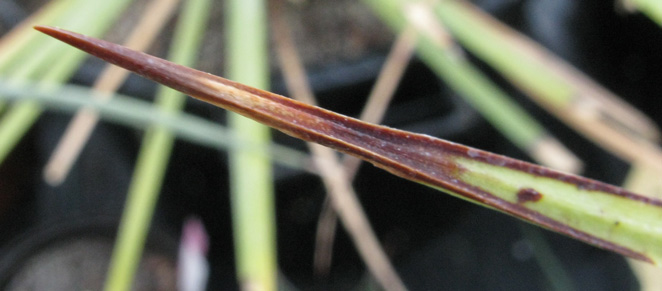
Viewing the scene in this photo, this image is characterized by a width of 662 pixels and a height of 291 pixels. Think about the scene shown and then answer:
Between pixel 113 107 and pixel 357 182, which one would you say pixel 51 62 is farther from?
pixel 357 182

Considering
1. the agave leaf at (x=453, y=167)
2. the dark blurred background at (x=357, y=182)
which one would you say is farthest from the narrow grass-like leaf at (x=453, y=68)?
the agave leaf at (x=453, y=167)

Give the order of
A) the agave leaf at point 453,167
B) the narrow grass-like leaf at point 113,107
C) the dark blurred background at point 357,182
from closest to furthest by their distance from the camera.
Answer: the agave leaf at point 453,167
the narrow grass-like leaf at point 113,107
the dark blurred background at point 357,182

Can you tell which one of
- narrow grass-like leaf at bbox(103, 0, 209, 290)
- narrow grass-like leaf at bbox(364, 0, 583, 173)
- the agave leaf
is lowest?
narrow grass-like leaf at bbox(103, 0, 209, 290)

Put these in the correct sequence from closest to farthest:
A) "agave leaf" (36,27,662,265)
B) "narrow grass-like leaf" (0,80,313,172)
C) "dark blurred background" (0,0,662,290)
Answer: "agave leaf" (36,27,662,265), "narrow grass-like leaf" (0,80,313,172), "dark blurred background" (0,0,662,290)

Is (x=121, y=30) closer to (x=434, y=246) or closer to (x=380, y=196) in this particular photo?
(x=380, y=196)

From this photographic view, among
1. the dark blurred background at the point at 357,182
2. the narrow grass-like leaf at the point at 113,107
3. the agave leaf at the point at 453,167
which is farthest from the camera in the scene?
the dark blurred background at the point at 357,182

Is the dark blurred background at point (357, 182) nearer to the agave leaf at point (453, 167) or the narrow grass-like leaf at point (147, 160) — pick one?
the narrow grass-like leaf at point (147, 160)

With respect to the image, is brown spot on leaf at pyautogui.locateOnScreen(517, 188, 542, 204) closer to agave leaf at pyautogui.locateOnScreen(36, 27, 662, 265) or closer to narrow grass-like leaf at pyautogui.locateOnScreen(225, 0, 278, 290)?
agave leaf at pyautogui.locateOnScreen(36, 27, 662, 265)

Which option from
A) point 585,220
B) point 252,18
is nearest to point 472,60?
point 252,18

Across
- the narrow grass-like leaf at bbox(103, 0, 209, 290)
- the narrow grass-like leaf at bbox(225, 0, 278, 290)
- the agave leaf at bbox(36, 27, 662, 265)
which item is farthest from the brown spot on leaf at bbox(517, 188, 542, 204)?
the narrow grass-like leaf at bbox(103, 0, 209, 290)
